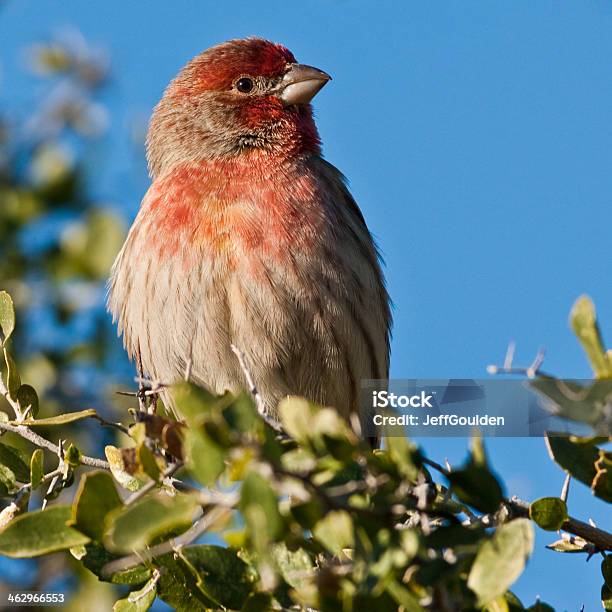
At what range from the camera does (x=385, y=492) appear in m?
2.95

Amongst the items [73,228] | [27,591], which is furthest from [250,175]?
[27,591]

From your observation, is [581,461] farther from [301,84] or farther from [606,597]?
[301,84]

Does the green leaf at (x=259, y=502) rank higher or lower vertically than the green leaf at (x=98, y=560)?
higher

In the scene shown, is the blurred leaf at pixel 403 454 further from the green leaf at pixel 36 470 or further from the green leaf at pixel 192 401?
the green leaf at pixel 36 470

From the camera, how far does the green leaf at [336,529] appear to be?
2797 mm

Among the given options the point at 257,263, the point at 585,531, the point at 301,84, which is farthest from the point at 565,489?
the point at 301,84

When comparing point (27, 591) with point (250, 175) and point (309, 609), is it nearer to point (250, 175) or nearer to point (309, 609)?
point (250, 175)

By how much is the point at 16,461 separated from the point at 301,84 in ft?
13.8

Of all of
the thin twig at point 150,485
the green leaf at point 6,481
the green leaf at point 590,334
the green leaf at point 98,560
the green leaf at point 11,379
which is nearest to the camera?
the green leaf at point 590,334

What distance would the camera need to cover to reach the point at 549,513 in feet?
11.7

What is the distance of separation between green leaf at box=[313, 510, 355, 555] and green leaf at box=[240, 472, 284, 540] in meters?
0.30

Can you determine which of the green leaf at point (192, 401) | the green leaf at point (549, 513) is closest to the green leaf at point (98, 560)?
the green leaf at point (192, 401)

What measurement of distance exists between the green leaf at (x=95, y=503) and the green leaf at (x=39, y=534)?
0.28 ft

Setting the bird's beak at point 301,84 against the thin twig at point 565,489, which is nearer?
the thin twig at point 565,489
